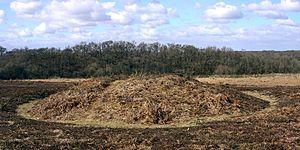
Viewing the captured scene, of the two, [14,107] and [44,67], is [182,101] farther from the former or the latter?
[44,67]

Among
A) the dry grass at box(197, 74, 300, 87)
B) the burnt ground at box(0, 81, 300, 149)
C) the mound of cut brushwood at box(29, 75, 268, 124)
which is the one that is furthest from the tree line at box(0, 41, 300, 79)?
the burnt ground at box(0, 81, 300, 149)

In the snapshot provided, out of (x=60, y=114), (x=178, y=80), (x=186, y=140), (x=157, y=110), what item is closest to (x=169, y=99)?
(x=157, y=110)

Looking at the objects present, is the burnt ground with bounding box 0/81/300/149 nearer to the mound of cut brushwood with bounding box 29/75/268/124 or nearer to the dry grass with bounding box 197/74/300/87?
the mound of cut brushwood with bounding box 29/75/268/124

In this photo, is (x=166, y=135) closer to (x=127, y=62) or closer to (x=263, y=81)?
(x=263, y=81)

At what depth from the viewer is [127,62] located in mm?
77500

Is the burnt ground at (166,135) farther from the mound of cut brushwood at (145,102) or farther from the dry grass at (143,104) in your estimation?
the mound of cut brushwood at (145,102)

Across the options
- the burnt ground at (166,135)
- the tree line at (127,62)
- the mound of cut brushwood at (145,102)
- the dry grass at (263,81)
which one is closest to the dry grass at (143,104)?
the mound of cut brushwood at (145,102)

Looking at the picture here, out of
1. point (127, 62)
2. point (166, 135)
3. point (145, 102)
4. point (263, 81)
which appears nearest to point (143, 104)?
point (145, 102)

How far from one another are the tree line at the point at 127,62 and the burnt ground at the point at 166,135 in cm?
4974

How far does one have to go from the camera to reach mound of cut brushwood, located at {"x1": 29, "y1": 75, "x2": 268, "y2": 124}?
19531 mm

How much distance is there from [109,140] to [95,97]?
27.4 ft

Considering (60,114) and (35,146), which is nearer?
(35,146)

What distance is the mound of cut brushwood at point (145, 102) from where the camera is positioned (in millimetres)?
19531

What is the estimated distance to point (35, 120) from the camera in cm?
2022
